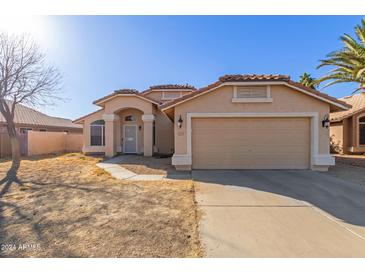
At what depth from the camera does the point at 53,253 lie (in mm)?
2971

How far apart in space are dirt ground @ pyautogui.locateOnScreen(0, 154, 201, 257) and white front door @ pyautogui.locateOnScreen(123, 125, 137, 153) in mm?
8488

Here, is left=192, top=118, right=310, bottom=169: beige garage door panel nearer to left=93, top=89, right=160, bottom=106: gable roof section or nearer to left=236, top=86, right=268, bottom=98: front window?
left=236, top=86, right=268, bottom=98: front window

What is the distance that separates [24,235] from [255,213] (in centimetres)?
445

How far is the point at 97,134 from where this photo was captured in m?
15.0

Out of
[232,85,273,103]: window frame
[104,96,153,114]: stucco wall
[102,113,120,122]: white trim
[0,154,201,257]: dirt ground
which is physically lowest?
[0,154,201,257]: dirt ground

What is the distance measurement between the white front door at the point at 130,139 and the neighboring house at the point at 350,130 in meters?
15.4

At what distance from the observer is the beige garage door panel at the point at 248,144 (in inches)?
353

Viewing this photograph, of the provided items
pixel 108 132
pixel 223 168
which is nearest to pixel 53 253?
pixel 223 168

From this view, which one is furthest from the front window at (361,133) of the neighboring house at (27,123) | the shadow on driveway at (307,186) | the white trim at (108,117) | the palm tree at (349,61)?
the neighboring house at (27,123)

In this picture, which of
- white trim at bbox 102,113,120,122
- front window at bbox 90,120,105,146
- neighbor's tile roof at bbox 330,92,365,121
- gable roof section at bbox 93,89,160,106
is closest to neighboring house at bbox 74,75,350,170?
gable roof section at bbox 93,89,160,106

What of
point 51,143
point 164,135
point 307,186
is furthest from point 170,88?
point 307,186

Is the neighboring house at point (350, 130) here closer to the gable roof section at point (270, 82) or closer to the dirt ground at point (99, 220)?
the gable roof section at point (270, 82)

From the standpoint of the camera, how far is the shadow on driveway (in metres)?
4.59

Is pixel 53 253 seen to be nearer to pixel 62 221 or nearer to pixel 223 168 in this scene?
pixel 62 221
